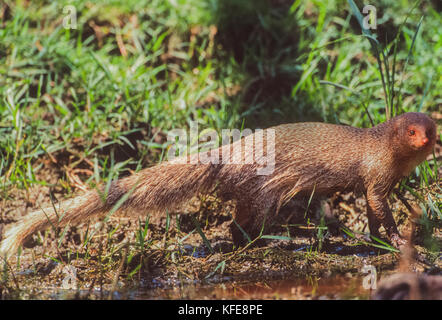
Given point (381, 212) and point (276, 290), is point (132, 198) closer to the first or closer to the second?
point (276, 290)

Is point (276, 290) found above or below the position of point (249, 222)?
below

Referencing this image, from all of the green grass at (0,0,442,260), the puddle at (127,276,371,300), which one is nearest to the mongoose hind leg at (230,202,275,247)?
the puddle at (127,276,371,300)

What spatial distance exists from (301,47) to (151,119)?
1.61 meters

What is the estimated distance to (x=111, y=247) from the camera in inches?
125

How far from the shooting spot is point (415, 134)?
2.92 metres

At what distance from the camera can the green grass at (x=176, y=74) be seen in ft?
13.3

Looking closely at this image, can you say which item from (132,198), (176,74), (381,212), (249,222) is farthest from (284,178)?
(176,74)

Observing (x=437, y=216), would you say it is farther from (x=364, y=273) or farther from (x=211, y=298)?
(x=211, y=298)

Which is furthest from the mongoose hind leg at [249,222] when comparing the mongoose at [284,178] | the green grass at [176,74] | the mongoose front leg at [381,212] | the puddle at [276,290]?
the green grass at [176,74]

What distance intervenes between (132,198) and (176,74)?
207 cm

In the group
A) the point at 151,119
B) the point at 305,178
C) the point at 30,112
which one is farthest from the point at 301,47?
the point at 30,112

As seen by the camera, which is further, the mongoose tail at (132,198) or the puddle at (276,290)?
the mongoose tail at (132,198)

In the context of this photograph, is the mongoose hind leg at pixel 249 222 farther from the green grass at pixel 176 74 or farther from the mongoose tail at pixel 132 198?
the green grass at pixel 176 74

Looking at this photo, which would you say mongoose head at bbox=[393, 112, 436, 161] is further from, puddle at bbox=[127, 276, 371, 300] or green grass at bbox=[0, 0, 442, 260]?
puddle at bbox=[127, 276, 371, 300]
